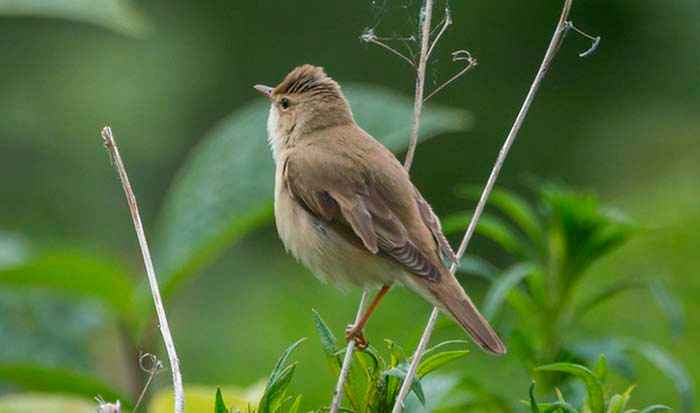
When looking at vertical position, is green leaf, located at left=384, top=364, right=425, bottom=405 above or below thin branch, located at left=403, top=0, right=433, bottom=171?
below

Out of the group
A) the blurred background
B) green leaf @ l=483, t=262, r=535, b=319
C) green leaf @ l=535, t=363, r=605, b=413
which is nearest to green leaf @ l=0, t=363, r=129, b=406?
green leaf @ l=483, t=262, r=535, b=319

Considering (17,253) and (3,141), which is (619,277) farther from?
(3,141)

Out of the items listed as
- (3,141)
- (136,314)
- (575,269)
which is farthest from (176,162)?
(575,269)

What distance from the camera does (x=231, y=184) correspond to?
11.9ft

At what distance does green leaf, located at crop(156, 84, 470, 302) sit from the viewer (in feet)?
11.8

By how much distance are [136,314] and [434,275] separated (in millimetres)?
814

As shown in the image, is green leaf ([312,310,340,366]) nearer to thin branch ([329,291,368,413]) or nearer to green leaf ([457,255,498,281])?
thin branch ([329,291,368,413])

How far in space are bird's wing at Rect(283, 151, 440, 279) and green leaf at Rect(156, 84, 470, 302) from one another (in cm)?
9

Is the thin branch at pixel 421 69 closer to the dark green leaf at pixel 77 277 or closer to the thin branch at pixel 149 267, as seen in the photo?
the thin branch at pixel 149 267

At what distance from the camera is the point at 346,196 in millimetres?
3609

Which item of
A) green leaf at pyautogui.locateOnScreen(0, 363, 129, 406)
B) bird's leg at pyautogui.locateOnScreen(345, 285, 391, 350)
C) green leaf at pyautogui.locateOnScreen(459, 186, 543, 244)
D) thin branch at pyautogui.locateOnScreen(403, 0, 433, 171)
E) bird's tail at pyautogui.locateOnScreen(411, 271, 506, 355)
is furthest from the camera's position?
green leaf at pyautogui.locateOnScreen(0, 363, 129, 406)

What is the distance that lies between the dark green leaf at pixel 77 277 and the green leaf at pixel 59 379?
0.74 feet

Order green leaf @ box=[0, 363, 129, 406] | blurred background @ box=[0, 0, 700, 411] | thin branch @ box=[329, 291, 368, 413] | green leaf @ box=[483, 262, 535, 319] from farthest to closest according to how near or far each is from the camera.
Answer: blurred background @ box=[0, 0, 700, 411] < green leaf @ box=[0, 363, 129, 406] < green leaf @ box=[483, 262, 535, 319] < thin branch @ box=[329, 291, 368, 413]

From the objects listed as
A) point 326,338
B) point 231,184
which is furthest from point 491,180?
A: point 231,184
